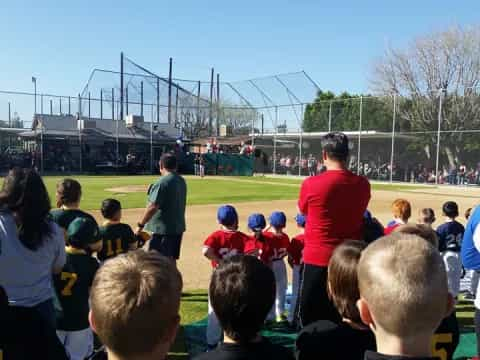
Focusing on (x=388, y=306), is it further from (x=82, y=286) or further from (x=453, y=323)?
(x=82, y=286)

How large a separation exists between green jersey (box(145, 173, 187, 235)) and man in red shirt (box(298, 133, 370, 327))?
235cm

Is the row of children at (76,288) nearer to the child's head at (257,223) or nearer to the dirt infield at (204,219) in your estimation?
the child's head at (257,223)

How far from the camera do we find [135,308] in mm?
1629

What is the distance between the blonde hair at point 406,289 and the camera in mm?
1583

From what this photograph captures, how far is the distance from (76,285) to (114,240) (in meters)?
1.21

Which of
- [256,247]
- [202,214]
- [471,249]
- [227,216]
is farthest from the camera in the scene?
[202,214]

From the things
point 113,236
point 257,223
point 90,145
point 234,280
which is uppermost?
point 90,145

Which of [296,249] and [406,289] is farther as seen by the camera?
[296,249]

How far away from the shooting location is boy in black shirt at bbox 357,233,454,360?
5.20 ft

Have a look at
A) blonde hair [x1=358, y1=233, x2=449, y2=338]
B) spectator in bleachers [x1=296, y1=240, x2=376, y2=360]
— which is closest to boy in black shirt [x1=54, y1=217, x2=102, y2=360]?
spectator in bleachers [x1=296, y1=240, x2=376, y2=360]

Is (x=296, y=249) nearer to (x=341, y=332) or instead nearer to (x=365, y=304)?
(x=341, y=332)

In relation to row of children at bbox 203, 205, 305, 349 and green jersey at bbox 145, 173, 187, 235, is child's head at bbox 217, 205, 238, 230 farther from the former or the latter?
green jersey at bbox 145, 173, 187, 235

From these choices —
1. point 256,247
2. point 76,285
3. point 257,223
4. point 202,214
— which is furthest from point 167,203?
point 202,214

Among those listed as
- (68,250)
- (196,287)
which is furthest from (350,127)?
(68,250)
